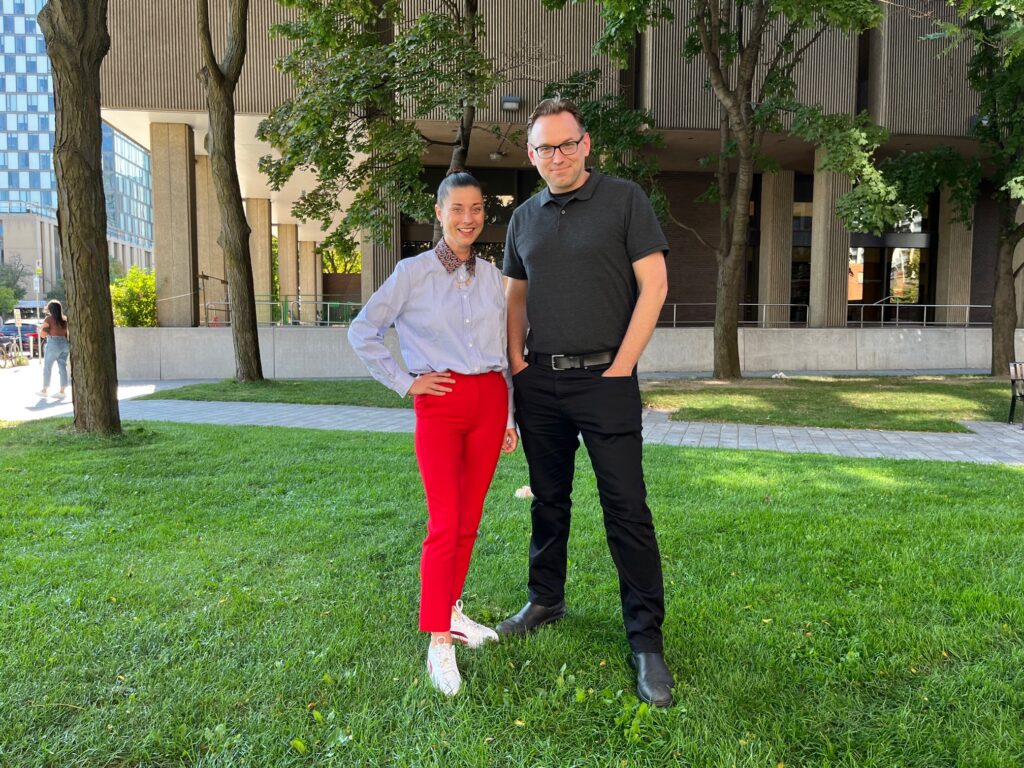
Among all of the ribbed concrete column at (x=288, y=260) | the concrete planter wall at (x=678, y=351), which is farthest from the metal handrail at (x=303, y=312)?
the ribbed concrete column at (x=288, y=260)

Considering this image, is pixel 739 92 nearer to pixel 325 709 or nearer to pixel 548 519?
pixel 548 519

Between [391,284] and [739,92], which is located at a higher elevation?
[739,92]

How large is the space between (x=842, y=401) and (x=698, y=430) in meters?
4.08

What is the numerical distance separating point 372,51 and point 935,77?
16.0 metres

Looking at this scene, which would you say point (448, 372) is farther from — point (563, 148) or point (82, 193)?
point (82, 193)

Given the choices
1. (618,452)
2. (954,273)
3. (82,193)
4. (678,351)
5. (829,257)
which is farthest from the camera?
(954,273)

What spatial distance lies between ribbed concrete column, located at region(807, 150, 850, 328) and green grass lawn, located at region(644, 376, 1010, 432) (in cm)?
527

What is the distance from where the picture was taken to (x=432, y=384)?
9.00ft

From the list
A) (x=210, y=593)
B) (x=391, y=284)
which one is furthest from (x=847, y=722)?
(x=210, y=593)

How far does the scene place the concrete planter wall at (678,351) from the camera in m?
18.3

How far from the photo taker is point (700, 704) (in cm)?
257

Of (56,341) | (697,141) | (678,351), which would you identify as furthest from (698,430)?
(697,141)

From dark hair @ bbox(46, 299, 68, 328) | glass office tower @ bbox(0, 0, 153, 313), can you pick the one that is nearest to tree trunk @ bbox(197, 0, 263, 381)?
dark hair @ bbox(46, 299, 68, 328)

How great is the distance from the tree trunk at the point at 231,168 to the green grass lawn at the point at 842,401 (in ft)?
25.9
